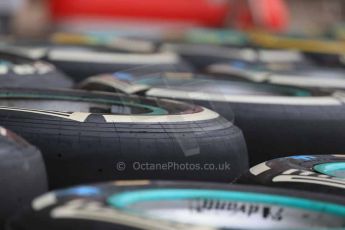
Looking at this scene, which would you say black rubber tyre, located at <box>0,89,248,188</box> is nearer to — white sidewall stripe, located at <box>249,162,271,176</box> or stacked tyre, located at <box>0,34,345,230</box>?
stacked tyre, located at <box>0,34,345,230</box>

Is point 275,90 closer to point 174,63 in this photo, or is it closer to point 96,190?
point 174,63

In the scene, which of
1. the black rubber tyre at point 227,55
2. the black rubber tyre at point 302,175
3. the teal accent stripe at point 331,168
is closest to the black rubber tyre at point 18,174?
the black rubber tyre at point 302,175

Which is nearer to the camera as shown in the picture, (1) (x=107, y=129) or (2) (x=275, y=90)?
(1) (x=107, y=129)

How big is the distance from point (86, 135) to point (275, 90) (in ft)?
3.66

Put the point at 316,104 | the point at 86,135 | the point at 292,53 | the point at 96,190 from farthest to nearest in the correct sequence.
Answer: the point at 292,53 → the point at 316,104 → the point at 86,135 → the point at 96,190

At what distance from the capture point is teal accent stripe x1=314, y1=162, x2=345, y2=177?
1.69 metres

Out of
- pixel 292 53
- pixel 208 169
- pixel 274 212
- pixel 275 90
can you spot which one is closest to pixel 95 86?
pixel 275 90

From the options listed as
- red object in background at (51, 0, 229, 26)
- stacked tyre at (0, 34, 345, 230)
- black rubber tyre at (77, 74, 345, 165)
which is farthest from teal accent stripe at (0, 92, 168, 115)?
red object in background at (51, 0, 229, 26)

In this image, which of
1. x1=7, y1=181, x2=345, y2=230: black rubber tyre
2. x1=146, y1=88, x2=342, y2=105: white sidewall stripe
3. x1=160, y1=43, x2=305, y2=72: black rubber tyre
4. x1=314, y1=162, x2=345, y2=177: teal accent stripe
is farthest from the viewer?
x1=160, y1=43, x2=305, y2=72: black rubber tyre

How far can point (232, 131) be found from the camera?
1.90 m

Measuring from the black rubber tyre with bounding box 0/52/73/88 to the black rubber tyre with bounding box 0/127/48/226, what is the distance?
0.80 meters

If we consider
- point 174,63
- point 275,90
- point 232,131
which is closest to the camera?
point 232,131

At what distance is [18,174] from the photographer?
4.72 feet

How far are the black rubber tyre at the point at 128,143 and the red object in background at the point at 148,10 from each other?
6038 mm
